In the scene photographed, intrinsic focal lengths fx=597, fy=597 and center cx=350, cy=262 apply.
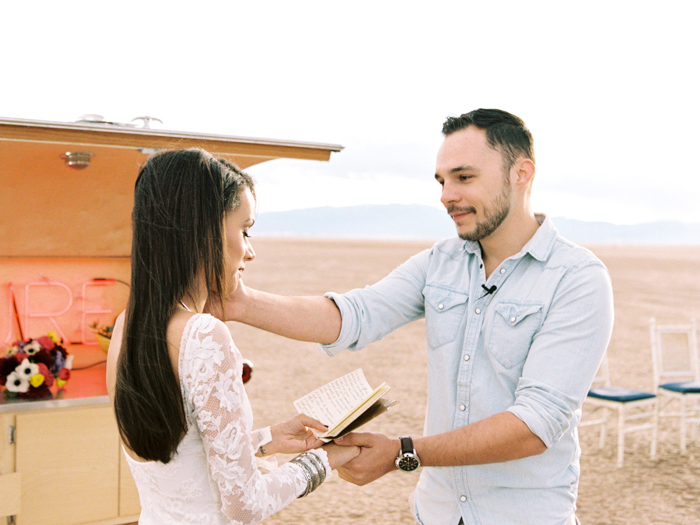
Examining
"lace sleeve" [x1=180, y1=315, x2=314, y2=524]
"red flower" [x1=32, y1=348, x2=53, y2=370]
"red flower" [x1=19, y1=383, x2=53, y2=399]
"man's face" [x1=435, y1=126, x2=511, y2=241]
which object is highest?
"man's face" [x1=435, y1=126, x2=511, y2=241]

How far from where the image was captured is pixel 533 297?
207cm

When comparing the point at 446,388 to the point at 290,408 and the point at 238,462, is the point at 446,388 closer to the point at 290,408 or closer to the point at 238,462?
the point at 238,462

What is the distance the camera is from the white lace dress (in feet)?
5.11

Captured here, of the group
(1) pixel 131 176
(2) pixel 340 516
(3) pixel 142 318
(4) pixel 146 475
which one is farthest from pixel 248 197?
(2) pixel 340 516

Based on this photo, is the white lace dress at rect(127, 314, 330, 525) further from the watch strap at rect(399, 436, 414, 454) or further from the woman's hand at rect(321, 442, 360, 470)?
the watch strap at rect(399, 436, 414, 454)

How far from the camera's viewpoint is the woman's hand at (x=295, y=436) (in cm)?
223

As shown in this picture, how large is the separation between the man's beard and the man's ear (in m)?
0.06

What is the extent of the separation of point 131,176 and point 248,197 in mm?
2121

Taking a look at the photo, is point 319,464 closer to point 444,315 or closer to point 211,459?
point 211,459

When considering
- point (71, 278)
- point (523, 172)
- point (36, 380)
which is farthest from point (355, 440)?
point (71, 278)

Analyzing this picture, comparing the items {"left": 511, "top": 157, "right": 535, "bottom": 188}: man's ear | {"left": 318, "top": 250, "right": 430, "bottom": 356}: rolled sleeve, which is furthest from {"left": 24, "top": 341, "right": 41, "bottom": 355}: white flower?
{"left": 511, "top": 157, "right": 535, "bottom": 188}: man's ear

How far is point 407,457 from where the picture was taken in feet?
6.57

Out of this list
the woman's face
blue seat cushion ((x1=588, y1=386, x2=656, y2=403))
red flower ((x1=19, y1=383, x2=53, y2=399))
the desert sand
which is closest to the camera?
the woman's face

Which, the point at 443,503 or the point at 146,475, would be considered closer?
the point at 146,475
